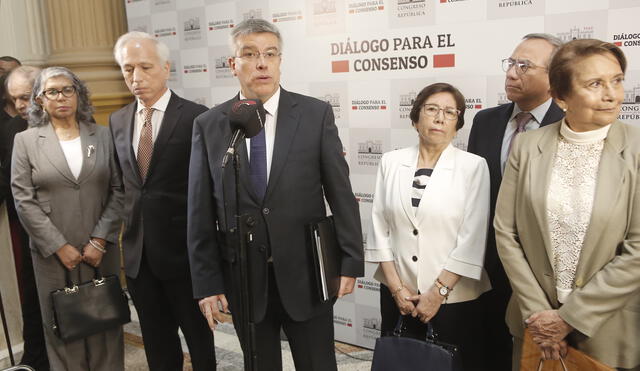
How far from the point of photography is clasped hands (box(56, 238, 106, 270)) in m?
2.70

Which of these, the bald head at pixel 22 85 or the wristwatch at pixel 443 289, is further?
the bald head at pixel 22 85

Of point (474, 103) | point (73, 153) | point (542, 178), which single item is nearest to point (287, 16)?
point (474, 103)

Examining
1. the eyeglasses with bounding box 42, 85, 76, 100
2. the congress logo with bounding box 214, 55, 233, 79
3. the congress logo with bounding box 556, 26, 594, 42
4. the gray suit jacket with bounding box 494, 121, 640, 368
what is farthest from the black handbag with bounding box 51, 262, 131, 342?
the congress logo with bounding box 556, 26, 594, 42

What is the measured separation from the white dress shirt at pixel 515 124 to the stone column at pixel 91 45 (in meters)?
A: 3.28

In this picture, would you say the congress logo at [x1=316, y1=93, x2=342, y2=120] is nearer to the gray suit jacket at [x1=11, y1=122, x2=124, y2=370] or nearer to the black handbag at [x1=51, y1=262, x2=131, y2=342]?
the gray suit jacket at [x1=11, y1=122, x2=124, y2=370]

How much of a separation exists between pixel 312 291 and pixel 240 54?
965mm

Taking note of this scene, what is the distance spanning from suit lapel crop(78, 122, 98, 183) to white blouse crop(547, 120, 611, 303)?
2169 mm

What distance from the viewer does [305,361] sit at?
7.01 ft

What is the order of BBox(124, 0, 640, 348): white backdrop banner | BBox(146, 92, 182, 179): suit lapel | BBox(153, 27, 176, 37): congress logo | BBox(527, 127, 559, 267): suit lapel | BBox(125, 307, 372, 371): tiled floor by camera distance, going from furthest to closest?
BBox(153, 27, 176, 37): congress logo, BBox(125, 307, 372, 371): tiled floor, BBox(124, 0, 640, 348): white backdrop banner, BBox(146, 92, 182, 179): suit lapel, BBox(527, 127, 559, 267): suit lapel

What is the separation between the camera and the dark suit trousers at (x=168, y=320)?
8.46 ft

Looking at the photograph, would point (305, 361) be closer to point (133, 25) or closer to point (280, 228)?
point (280, 228)

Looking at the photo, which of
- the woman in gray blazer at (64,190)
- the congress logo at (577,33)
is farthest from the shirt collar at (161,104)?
the congress logo at (577,33)

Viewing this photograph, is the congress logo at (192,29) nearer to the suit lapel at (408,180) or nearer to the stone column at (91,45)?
the stone column at (91,45)

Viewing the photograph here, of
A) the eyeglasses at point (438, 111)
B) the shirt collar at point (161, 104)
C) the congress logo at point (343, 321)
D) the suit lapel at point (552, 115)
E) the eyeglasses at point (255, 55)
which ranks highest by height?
the eyeglasses at point (255, 55)
